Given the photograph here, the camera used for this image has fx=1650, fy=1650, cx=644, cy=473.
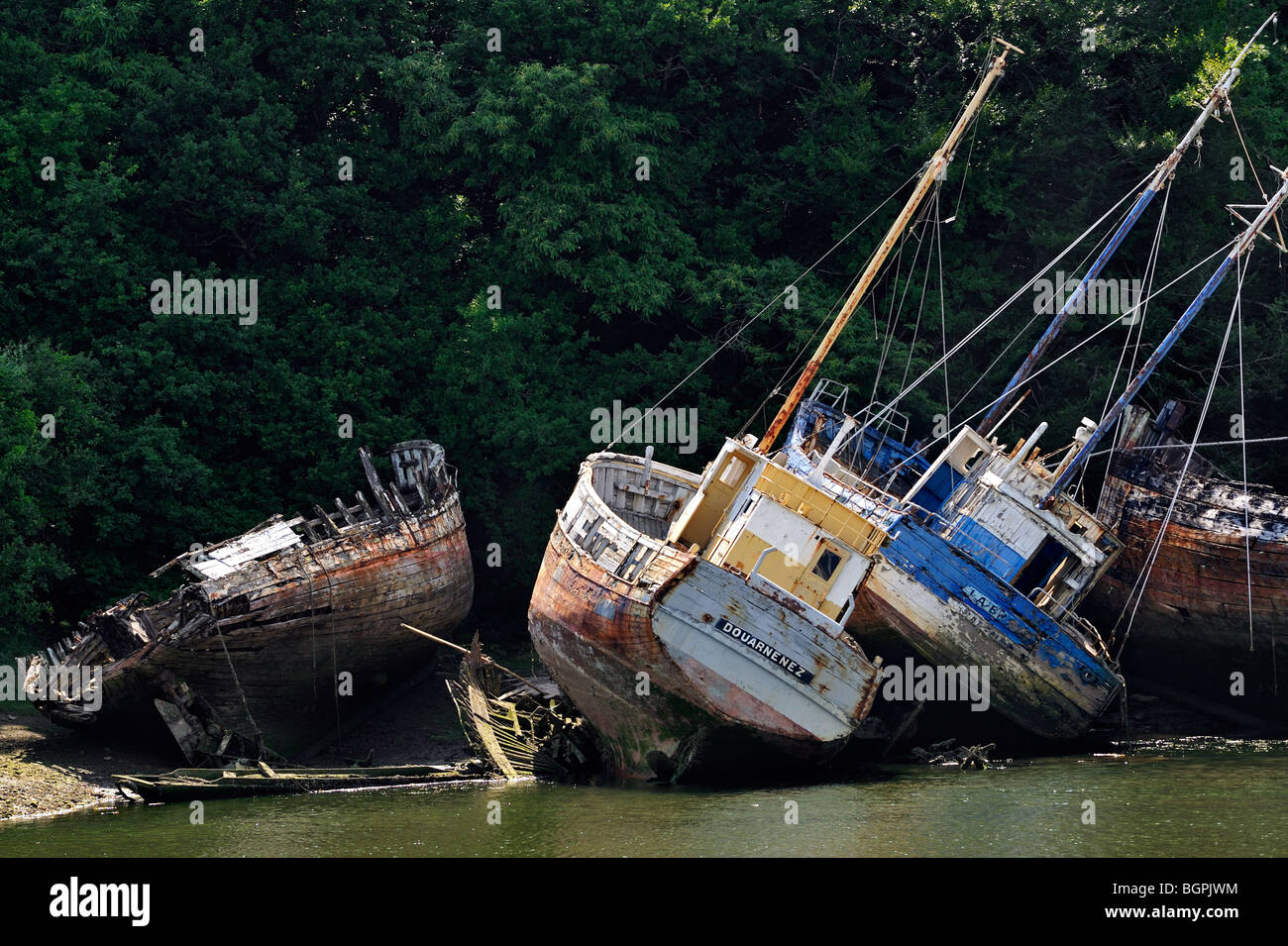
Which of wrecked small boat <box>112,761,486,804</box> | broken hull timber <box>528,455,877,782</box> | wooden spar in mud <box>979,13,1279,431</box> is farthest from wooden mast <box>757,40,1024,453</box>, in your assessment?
wrecked small boat <box>112,761,486,804</box>

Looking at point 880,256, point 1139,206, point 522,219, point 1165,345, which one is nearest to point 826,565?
point 880,256

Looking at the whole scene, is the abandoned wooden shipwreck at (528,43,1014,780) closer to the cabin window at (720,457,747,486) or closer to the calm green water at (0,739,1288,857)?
the cabin window at (720,457,747,486)

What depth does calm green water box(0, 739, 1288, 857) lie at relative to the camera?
20.6 metres

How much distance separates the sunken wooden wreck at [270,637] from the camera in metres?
26.3

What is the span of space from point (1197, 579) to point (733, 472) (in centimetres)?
928

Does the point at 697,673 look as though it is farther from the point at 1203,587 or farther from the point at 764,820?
the point at 1203,587

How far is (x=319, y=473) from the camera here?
3447 centimetres

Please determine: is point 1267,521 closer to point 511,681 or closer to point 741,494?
point 741,494

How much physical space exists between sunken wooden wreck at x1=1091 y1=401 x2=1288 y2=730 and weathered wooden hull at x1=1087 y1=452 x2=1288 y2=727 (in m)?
0.02

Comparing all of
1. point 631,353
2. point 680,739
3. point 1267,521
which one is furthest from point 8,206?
point 1267,521

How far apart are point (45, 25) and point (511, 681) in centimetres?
1835

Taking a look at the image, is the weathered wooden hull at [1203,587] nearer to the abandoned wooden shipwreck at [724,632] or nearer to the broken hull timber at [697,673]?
the abandoned wooden shipwreck at [724,632]

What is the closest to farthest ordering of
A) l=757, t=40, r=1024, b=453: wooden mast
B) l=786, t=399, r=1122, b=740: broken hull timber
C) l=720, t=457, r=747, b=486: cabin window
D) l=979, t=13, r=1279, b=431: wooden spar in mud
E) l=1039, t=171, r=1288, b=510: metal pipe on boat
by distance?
l=786, t=399, r=1122, b=740: broken hull timber
l=720, t=457, r=747, b=486: cabin window
l=1039, t=171, r=1288, b=510: metal pipe on boat
l=757, t=40, r=1024, b=453: wooden mast
l=979, t=13, r=1279, b=431: wooden spar in mud

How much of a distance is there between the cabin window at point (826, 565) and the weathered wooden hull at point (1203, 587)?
8.46 metres
